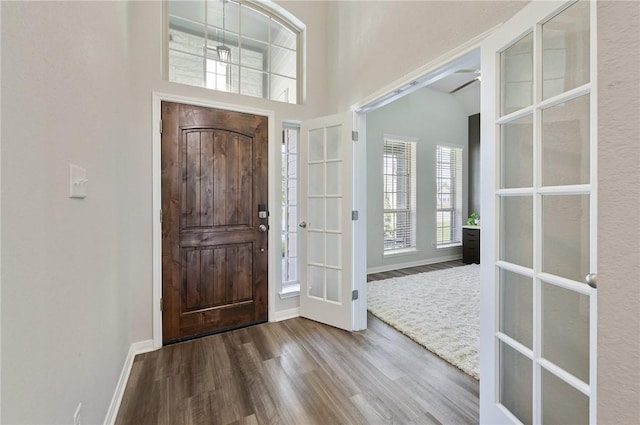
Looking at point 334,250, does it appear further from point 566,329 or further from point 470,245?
point 470,245

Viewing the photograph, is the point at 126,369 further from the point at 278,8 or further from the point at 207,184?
the point at 278,8

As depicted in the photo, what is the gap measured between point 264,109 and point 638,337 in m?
2.82

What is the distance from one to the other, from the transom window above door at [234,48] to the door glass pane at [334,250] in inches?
63.2


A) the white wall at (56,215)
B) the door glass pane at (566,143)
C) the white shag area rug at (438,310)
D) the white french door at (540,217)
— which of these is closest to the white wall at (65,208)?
the white wall at (56,215)

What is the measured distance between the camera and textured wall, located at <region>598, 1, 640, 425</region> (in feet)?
1.62

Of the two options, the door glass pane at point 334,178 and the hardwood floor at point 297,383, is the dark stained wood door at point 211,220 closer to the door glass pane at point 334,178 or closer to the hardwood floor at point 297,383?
the hardwood floor at point 297,383

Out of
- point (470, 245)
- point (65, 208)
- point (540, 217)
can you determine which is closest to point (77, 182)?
point (65, 208)

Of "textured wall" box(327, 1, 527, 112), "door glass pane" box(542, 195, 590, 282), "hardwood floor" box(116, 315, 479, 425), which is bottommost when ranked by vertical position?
"hardwood floor" box(116, 315, 479, 425)

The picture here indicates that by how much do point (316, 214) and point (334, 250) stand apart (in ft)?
Answer: 1.39

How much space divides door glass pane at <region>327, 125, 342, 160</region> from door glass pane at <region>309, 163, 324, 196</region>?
16 cm

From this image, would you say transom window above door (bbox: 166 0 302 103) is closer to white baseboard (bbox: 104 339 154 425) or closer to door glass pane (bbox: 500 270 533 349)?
white baseboard (bbox: 104 339 154 425)

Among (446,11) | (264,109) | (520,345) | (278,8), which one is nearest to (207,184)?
(264,109)

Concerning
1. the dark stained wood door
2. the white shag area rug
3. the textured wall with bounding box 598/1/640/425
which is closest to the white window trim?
the dark stained wood door

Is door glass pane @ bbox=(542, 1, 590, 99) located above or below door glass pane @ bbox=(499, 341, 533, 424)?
above
